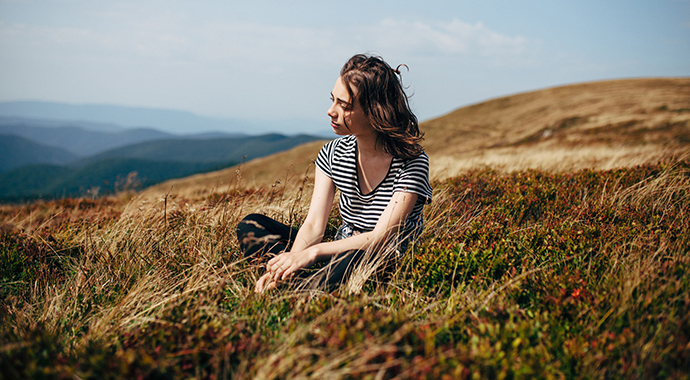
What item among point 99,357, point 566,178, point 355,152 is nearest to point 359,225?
point 355,152

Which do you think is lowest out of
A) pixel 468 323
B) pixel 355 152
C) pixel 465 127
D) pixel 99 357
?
pixel 468 323

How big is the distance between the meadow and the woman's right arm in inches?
20.0

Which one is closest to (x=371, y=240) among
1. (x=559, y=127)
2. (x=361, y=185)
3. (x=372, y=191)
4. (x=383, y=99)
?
(x=372, y=191)

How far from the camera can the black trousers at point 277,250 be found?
2943 mm

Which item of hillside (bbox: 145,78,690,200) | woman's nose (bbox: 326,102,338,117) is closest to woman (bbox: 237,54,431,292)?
woman's nose (bbox: 326,102,338,117)

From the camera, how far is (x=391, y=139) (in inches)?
132

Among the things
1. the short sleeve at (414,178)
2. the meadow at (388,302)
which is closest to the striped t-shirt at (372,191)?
the short sleeve at (414,178)

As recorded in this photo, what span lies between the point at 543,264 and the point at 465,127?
52327 mm

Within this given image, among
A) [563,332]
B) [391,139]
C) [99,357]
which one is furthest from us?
[391,139]

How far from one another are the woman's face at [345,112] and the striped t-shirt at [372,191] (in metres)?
0.34

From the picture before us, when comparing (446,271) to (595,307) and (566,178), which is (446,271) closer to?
(595,307)

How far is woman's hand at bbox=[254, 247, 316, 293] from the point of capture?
9.40ft

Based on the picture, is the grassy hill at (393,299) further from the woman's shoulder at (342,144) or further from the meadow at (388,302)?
the woman's shoulder at (342,144)

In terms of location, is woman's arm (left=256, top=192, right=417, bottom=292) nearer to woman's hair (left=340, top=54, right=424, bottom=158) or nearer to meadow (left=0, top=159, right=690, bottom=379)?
meadow (left=0, top=159, right=690, bottom=379)
